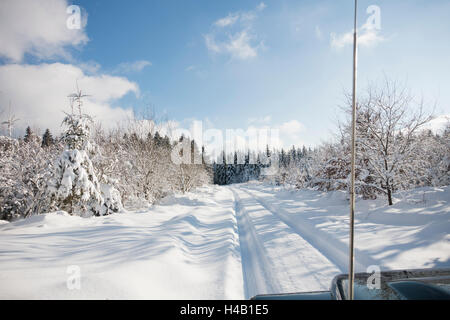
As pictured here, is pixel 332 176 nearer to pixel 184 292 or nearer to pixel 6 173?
pixel 184 292

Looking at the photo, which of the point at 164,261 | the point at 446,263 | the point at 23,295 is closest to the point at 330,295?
the point at 164,261

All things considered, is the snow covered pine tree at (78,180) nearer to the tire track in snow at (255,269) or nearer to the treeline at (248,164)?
the tire track in snow at (255,269)

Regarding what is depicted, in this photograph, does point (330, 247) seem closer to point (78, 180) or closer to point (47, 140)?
point (78, 180)

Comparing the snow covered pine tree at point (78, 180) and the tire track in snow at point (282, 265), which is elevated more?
the snow covered pine tree at point (78, 180)

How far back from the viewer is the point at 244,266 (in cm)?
418

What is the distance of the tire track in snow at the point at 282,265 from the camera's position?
3309 millimetres

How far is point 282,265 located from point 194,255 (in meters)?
2.21

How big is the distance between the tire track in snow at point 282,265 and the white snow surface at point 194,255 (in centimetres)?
2

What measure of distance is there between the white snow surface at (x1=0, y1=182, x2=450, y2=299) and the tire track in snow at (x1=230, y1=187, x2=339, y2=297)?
0.02 meters

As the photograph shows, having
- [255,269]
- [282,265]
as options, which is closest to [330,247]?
[282,265]

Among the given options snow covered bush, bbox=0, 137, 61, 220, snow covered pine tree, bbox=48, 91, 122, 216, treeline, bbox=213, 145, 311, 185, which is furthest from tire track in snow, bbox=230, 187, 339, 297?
treeline, bbox=213, 145, 311, 185

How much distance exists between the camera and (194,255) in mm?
4609

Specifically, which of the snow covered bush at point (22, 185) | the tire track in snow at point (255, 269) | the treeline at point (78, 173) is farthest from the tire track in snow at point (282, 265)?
the snow covered bush at point (22, 185)
